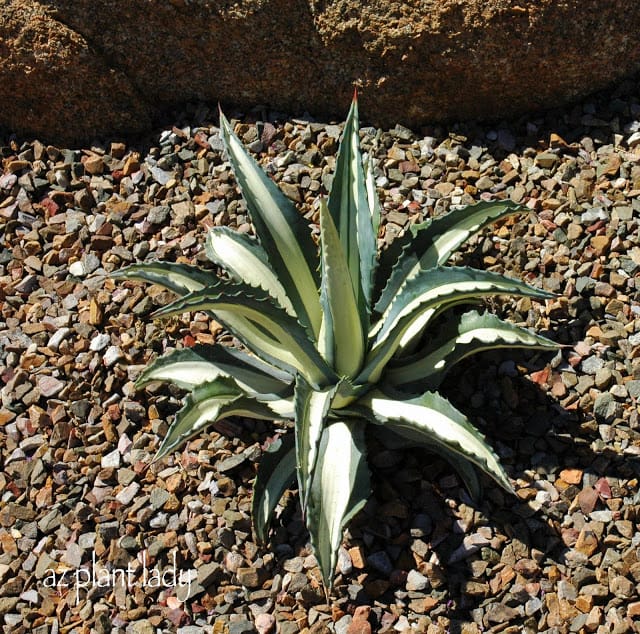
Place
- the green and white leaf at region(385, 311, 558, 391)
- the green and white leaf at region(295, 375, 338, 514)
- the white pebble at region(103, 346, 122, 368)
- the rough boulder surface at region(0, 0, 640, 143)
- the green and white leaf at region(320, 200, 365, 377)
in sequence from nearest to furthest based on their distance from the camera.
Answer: the green and white leaf at region(295, 375, 338, 514)
the green and white leaf at region(320, 200, 365, 377)
the green and white leaf at region(385, 311, 558, 391)
the white pebble at region(103, 346, 122, 368)
the rough boulder surface at region(0, 0, 640, 143)

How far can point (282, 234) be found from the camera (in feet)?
7.39

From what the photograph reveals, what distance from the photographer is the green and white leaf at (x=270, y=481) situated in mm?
2168

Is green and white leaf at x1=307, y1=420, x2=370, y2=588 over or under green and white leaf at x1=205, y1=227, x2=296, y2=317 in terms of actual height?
under

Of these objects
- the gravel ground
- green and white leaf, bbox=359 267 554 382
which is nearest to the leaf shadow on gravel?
the gravel ground

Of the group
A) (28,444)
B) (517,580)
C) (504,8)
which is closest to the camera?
(517,580)

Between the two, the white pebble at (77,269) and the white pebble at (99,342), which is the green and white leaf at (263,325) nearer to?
the white pebble at (99,342)

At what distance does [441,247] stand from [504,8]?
0.97 m

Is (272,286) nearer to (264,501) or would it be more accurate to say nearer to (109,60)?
(264,501)

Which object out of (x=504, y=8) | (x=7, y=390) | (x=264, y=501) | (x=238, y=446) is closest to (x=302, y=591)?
(x=264, y=501)

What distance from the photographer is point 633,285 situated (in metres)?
2.52

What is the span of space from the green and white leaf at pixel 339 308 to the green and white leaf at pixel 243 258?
0.27 metres

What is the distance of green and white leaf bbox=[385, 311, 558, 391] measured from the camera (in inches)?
80.1

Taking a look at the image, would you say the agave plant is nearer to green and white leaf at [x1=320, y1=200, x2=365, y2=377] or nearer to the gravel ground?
green and white leaf at [x1=320, y1=200, x2=365, y2=377]

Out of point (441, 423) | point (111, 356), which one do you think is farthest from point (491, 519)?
point (111, 356)
